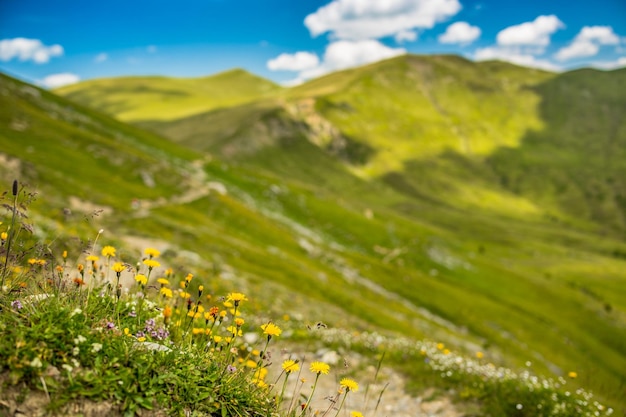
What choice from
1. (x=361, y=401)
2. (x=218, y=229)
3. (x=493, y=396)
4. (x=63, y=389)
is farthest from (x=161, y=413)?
(x=218, y=229)

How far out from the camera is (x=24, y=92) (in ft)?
359

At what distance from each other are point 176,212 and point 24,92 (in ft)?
267

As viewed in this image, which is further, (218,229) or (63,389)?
(218,229)

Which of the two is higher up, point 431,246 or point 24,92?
point 24,92

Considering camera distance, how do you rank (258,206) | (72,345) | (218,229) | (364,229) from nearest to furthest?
(72,345)
(218,229)
(258,206)
(364,229)

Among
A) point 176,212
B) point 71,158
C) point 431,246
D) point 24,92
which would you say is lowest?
point 431,246

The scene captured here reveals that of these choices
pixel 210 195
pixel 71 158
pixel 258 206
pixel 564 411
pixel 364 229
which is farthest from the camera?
pixel 364 229

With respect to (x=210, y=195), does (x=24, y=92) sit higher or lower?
higher

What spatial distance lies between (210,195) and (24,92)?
71955 millimetres

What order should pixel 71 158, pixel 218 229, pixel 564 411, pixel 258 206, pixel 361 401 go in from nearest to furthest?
pixel 564 411 → pixel 361 401 → pixel 218 229 → pixel 71 158 → pixel 258 206

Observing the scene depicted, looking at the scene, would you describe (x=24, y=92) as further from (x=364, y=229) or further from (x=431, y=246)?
(x=431, y=246)

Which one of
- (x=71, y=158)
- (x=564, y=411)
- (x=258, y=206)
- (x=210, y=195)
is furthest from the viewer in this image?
(x=258, y=206)

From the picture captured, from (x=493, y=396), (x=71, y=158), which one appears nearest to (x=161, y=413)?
(x=493, y=396)

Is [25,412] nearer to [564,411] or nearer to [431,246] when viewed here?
[564,411]
